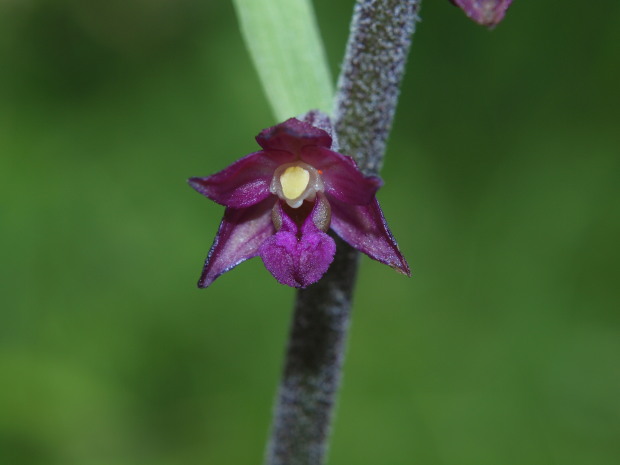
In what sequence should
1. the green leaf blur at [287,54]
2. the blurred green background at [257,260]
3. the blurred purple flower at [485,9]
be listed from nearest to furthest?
1. the blurred purple flower at [485,9]
2. the green leaf blur at [287,54]
3. the blurred green background at [257,260]

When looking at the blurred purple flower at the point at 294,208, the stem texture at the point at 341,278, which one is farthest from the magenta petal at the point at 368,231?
the stem texture at the point at 341,278

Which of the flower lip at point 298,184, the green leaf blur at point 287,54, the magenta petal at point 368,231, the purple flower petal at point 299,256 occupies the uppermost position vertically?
the green leaf blur at point 287,54

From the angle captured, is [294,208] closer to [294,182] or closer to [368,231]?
[294,182]

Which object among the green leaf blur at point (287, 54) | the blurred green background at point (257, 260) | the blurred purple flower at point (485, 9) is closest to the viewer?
the blurred purple flower at point (485, 9)

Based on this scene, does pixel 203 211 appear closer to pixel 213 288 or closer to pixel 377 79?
pixel 213 288

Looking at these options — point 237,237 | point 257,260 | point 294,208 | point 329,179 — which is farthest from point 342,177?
point 257,260

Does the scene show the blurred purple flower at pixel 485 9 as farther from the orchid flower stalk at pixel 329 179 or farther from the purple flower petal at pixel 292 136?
the purple flower petal at pixel 292 136

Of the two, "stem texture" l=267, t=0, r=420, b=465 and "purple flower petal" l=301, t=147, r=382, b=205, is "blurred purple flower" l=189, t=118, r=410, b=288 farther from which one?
"stem texture" l=267, t=0, r=420, b=465
